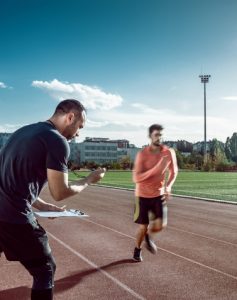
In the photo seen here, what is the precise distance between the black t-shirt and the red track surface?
2442 millimetres

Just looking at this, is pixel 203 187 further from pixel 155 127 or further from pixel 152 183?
pixel 155 127

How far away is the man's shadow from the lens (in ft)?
16.5

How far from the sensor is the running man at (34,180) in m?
2.84

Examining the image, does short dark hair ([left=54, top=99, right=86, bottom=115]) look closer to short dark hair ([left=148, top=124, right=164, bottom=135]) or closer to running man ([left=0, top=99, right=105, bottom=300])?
running man ([left=0, top=99, right=105, bottom=300])

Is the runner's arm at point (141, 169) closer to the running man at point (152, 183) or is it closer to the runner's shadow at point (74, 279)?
the running man at point (152, 183)

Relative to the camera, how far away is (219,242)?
869 centimetres

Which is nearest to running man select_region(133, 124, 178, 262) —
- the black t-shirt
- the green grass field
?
the green grass field

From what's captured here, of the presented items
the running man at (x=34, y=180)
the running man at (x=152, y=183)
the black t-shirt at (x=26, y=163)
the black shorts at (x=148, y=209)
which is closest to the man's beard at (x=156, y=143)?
the running man at (x=152, y=183)

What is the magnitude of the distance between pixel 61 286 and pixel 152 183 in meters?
2.11

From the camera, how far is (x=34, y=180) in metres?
2.94

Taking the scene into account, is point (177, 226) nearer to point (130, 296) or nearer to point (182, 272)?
point (182, 272)

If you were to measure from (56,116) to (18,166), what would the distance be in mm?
444

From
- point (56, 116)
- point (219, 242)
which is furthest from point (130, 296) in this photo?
point (219, 242)

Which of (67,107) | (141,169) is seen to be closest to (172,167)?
(141,169)
